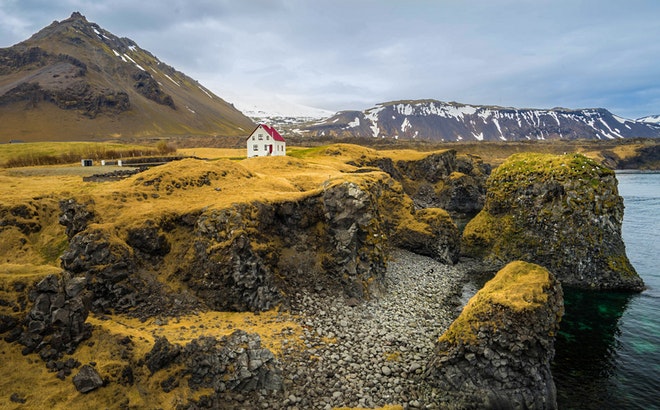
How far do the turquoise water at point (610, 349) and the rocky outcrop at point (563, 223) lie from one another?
2.86 meters

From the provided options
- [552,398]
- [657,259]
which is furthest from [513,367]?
[657,259]

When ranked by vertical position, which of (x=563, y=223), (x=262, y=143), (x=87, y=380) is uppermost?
(x=262, y=143)

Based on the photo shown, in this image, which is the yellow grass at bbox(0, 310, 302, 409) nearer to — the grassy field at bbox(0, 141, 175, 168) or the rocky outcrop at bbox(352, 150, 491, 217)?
the grassy field at bbox(0, 141, 175, 168)

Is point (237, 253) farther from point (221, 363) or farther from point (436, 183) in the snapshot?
point (436, 183)

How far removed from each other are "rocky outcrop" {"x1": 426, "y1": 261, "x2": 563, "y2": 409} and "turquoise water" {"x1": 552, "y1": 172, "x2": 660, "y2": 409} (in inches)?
129

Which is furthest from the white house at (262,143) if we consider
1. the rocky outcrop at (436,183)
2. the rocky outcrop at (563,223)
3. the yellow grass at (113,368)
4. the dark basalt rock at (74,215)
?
the yellow grass at (113,368)

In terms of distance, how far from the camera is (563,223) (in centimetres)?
4000

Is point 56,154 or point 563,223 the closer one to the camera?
point 563,223

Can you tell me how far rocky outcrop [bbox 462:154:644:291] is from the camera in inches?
1490

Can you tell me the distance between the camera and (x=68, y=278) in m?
17.8

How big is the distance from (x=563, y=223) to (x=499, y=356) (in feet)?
91.9

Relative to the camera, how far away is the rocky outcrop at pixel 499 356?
18625mm

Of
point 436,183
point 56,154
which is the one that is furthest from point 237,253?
point 436,183

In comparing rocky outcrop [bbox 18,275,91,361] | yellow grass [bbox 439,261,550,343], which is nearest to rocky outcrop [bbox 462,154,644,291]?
yellow grass [bbox 439,261,550,343]
